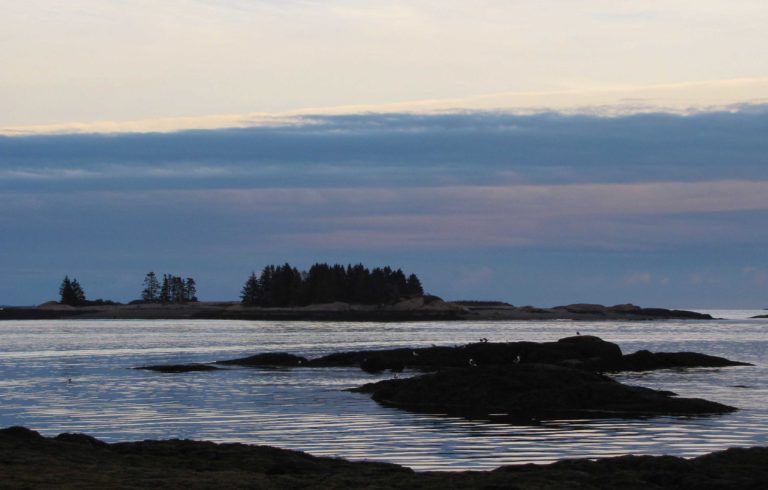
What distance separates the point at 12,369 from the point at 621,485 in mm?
55495

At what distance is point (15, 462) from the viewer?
952 inches

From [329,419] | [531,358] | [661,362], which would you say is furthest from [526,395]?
[661,362]

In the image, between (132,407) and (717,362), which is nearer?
(132,407)

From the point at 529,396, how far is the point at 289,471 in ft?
66.2

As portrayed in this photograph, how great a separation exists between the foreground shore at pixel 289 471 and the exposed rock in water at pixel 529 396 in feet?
48.5

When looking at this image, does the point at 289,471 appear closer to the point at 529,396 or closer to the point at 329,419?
the point at 329,419

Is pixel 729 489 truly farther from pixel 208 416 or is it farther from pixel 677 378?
pixel 677 378

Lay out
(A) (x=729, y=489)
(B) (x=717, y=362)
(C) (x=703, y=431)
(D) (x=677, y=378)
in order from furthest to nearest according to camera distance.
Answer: (B) (x=717, y=362), (D) (x=677, y=378), (C) (x=703, y=431), (A) (x=729, y=489)

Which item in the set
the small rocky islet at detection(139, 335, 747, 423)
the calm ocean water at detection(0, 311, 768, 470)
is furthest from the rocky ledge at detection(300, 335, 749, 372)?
the small rocky islet at detection(139, 335, 747, 423)

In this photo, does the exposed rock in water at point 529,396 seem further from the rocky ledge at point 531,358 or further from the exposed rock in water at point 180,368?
the exposed rock in water at point 180,368

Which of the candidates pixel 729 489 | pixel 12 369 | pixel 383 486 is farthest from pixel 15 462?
pixel 12 369

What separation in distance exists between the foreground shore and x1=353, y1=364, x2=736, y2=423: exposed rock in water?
1477cm

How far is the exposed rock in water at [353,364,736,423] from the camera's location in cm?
4125

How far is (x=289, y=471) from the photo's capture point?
2478 cm
